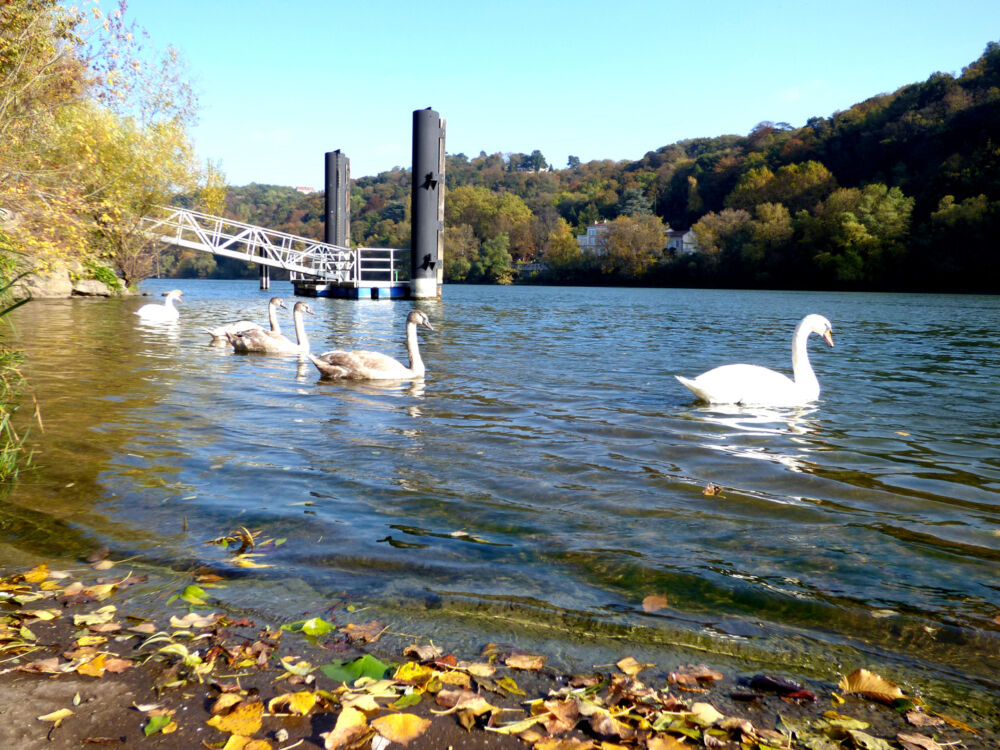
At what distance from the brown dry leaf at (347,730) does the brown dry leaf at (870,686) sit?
177cm

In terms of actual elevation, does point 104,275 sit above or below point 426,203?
below

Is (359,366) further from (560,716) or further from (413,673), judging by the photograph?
(560,716)

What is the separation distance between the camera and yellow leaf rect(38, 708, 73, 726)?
7.86ft

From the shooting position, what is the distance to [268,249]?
42.6 meters

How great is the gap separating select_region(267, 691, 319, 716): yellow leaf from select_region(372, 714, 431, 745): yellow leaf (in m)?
0.25

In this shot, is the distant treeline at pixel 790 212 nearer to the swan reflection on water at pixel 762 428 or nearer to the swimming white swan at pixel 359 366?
the swimming white swan at pixel 359 366

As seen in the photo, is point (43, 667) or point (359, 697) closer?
point (359, 697)

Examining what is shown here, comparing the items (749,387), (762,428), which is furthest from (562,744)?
(749,387)

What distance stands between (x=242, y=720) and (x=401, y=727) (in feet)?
1.70

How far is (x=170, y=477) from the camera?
18.4ft

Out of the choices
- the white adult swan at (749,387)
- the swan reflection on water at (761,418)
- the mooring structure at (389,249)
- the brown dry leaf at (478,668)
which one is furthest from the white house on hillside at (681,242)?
the brown dry leaf at (478,668)

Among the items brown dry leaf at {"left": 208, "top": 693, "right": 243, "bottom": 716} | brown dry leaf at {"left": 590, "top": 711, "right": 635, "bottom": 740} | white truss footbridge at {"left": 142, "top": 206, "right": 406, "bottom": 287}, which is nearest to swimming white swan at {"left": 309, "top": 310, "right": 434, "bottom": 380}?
brown dry leaf at {"left": 208, "top": 693, "right": 243, "bottom": 716}

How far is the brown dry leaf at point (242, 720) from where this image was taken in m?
2.41

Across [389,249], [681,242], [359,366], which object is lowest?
[359,366]
